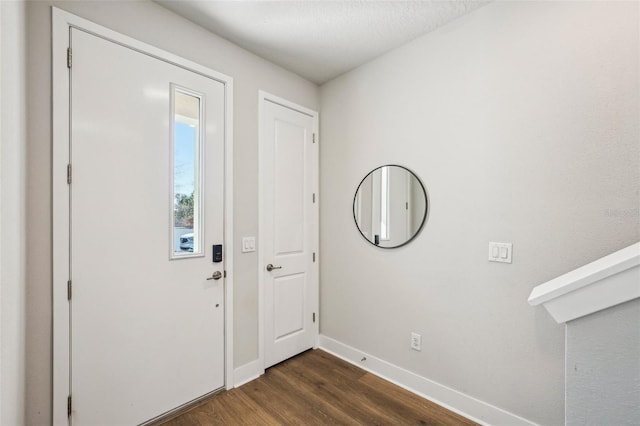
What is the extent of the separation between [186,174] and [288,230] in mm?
1008

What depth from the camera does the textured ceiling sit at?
5.82 ft

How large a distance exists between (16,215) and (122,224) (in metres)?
0.48

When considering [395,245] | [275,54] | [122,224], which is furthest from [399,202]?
[122,224]

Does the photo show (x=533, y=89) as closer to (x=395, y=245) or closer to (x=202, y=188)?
(x=395, y=245)

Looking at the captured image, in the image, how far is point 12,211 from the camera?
3.58ft

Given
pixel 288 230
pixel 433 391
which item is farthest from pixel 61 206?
pixel 433 391

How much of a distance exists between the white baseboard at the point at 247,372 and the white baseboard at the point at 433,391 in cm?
75

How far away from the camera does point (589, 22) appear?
1.44m

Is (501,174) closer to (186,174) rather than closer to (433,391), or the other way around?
(433,391)

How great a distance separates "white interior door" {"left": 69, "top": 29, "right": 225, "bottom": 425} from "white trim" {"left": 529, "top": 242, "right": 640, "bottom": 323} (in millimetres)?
1922

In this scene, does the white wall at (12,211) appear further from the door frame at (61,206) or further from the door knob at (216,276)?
the door knob at (216,276)

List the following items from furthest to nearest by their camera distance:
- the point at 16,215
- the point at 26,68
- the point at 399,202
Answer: the point at 399,202
the point at 26,68
the point at 16,215

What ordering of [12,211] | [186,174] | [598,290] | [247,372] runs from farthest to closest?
[247,372], [186,174], [12,211], [598,290]

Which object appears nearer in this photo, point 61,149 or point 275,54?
point 61,149
